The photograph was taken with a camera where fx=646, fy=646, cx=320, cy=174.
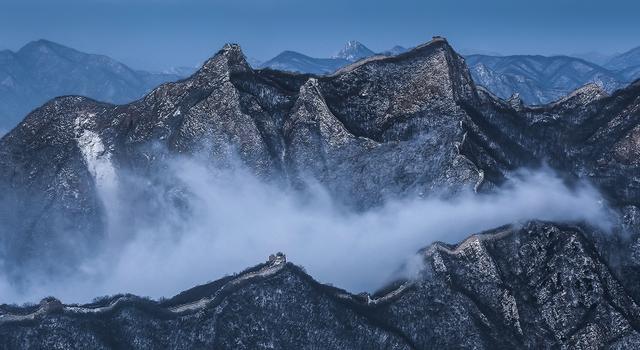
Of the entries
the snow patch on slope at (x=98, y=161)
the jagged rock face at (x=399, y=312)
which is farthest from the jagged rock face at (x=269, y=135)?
the jagged rock face at (x=399, y=312)

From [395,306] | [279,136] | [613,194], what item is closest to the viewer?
[395,306]

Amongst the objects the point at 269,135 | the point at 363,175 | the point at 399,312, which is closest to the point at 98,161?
the point at 269,135

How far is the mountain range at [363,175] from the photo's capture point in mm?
59969

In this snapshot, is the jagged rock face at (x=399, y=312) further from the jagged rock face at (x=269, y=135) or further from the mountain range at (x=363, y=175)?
the jagged rock face at (x=269, y=135)

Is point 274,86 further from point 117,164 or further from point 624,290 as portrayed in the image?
point 624,290

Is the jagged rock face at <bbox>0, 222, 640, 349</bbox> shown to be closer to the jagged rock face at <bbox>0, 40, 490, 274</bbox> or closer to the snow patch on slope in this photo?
the jagged rock face at <bbox>0, 40, 490, 274</bbox>

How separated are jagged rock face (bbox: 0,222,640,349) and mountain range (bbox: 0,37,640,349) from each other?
14cm

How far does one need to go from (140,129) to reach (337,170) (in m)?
25.0

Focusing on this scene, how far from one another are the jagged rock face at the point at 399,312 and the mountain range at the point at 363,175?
0.47ft

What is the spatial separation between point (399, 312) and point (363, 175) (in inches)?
821

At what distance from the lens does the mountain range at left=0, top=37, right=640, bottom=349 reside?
2361 inches

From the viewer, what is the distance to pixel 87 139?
268ft

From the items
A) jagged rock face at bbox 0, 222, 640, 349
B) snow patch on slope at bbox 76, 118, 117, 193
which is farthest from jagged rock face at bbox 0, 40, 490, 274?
jagged rock face at bbox 0, 222, 640, 349

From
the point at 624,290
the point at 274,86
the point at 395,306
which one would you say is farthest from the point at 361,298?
the point at 274,86
